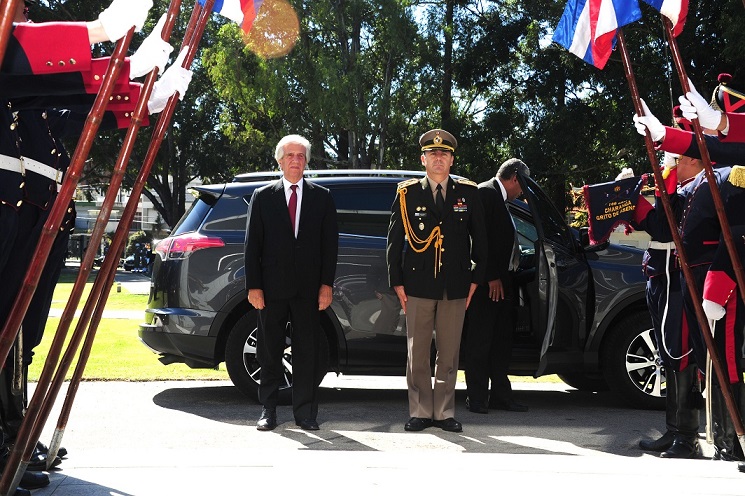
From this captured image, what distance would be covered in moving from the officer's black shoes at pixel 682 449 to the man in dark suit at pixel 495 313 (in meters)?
1.88

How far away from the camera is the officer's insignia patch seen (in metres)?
4.86

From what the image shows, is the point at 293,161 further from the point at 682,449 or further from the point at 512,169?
the point at 682,449

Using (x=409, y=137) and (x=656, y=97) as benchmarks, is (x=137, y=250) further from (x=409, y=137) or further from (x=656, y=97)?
(x=656, y=97)

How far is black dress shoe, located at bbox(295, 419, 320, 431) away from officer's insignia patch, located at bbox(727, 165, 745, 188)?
10.3 feet

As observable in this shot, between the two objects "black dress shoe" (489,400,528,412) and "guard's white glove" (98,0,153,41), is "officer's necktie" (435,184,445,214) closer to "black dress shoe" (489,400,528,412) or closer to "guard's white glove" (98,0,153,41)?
"black dress shoe" (489,400,528,412)

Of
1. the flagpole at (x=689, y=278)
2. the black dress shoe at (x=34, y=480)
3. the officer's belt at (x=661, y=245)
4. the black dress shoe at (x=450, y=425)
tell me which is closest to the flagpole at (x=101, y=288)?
the black dress shoe at (x=34, y=480)

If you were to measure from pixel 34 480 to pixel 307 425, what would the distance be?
2.75 metres

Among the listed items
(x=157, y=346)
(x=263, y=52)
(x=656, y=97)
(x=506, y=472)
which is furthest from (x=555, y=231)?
(x=263, y=52)

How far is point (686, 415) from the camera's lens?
582cm

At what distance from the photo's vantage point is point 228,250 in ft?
24.8

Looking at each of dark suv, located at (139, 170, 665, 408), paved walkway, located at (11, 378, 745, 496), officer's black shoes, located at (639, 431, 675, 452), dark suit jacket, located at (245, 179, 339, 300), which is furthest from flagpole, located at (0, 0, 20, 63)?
dark suv, located at (139, 170, 665, 408)

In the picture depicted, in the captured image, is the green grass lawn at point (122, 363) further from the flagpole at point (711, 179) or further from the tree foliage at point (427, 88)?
the tree foliage at point (427, 88)

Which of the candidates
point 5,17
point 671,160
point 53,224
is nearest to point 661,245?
point 671,160

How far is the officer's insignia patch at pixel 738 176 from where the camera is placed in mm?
4855
